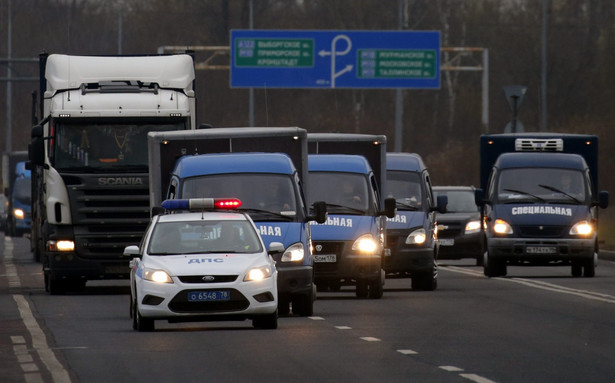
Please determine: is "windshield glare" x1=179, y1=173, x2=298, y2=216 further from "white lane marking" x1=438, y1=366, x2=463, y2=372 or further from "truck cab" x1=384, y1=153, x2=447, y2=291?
"white lane marking" x1=438, y1=366, x2=463, y2=372

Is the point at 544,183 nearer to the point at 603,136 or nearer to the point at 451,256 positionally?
the point at 451,256

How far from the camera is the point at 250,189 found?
23.5m

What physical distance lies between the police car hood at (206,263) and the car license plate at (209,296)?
0.68ft

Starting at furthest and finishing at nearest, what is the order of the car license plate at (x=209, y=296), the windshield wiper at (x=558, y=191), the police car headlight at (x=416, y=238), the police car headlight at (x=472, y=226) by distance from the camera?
the police car headlight at (x=472, y=226) → the windshield wiper at (x=558, y=191) → the police car headlight at (x=416, y=238) → the car license plate at (x=209, y=296)

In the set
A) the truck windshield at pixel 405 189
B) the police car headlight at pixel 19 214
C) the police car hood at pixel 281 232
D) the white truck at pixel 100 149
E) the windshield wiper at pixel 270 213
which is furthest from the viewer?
the police car headlight at pixel 19 214

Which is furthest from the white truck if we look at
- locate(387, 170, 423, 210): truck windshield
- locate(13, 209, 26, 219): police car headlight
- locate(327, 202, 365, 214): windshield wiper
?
locate(13, 209, 26, 219): police car headlight

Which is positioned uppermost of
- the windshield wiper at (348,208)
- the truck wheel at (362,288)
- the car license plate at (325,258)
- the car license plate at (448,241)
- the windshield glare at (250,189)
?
the windshield glare at (250,189)

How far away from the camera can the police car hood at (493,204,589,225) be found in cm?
3269

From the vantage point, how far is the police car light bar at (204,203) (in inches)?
847

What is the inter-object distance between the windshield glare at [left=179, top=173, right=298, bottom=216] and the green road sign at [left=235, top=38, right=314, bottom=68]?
36566 mm

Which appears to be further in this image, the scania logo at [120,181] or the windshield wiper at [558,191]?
the windshield wiper at [558,191]

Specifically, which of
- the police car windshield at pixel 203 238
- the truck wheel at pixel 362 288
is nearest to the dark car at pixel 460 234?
the truck wheel at pixel 362 288

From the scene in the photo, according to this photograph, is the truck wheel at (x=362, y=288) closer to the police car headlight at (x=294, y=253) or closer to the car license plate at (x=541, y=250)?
the police car headlight at (x=294, y=253)

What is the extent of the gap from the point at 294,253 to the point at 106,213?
21.9 ft
